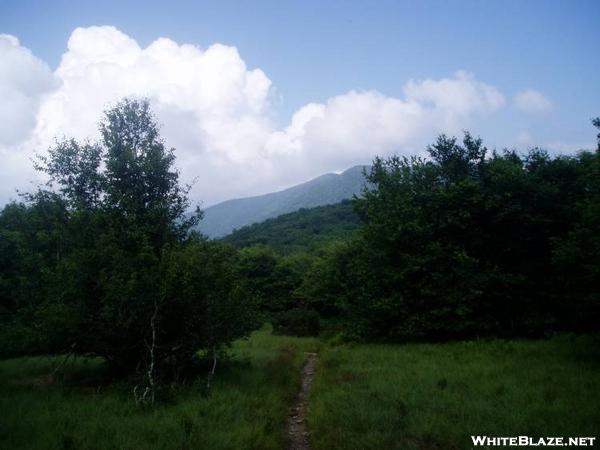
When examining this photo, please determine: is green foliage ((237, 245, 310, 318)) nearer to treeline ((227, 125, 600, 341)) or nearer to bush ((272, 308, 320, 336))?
bush ((272, 308, 320, 336))

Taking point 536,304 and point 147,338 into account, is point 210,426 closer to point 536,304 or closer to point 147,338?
point 147,338

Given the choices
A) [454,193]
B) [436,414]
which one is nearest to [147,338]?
[436,414]

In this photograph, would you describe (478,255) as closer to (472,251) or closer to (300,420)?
(472,251)

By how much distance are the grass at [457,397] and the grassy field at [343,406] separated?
0.03 metres

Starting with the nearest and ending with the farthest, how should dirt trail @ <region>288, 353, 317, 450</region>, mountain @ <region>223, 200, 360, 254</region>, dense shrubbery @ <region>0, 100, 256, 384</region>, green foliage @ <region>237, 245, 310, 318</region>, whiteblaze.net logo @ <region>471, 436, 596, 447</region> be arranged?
whiteblaze.net logo @ <region>471, 436, 596, 447</region> → dirt trail @ <region>288, 353, 317, 450</region> → dense shrubbery @ <region>0, 100, 256, 384</region> → green foliage @ <region>237, 245, 310, 318</region> → mountain @ <region>223, 200, 360, 254</region>

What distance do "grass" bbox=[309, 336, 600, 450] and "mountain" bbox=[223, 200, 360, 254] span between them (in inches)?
2595

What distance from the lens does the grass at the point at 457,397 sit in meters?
8.31

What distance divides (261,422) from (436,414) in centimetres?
425

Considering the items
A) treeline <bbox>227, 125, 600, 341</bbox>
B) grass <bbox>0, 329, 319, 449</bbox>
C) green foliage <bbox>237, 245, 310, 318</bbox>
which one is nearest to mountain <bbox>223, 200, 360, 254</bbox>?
green foliage <bbox>237, 245, 310, 318</bbox>

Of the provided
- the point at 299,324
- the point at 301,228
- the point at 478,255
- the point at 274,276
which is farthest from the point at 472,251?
the point at 301,228

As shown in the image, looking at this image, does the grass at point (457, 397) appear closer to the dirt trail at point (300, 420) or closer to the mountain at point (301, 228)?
the dirt trail at point (300, 420)

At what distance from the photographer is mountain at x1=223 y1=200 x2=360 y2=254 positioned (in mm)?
92625

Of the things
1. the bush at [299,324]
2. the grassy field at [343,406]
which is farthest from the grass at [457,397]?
the bush at [299,324]

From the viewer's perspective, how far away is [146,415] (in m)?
10.0
